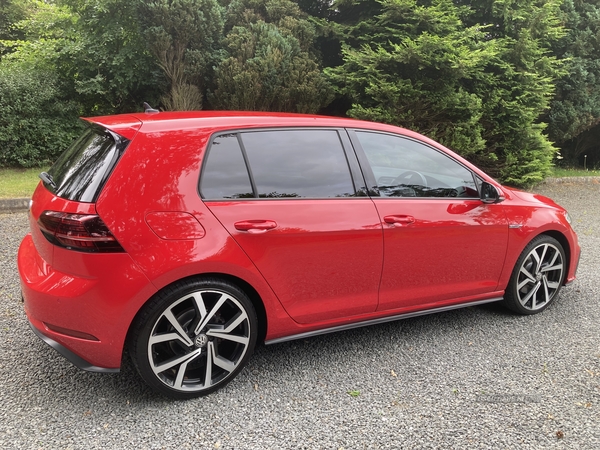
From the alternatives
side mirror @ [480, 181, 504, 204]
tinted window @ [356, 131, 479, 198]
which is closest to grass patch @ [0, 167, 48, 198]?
tinted window @ [356, 131, 479, 198]

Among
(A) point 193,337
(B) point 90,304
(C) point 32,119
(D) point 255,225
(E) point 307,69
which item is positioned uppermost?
(E) point 307,69

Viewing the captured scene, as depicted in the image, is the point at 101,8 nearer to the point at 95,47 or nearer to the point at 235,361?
the point at 95,47

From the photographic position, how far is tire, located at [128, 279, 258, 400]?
8.32ft

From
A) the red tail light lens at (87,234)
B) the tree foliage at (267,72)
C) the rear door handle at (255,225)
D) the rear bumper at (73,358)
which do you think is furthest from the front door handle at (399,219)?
the tree foliage at (267,72)

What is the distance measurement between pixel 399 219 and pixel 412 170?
48 centimetres

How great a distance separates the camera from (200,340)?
2691 mm

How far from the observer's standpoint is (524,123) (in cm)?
993

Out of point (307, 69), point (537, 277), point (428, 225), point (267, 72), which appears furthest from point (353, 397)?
point (307, 69)

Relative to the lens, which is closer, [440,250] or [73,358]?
[73,358]

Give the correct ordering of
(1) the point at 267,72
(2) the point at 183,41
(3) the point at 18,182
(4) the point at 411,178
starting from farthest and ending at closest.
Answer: (2) the point at 183,41, (1) the point at 267,72, (3) the point at 18,182, (4) the point at 411,178

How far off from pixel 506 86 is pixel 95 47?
881 centimetres

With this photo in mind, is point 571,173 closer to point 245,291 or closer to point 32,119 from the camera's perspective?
point 245,291

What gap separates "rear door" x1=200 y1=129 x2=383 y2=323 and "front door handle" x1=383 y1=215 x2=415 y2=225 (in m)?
0.10

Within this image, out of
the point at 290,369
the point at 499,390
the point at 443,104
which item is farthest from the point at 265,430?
the point at 443,104
